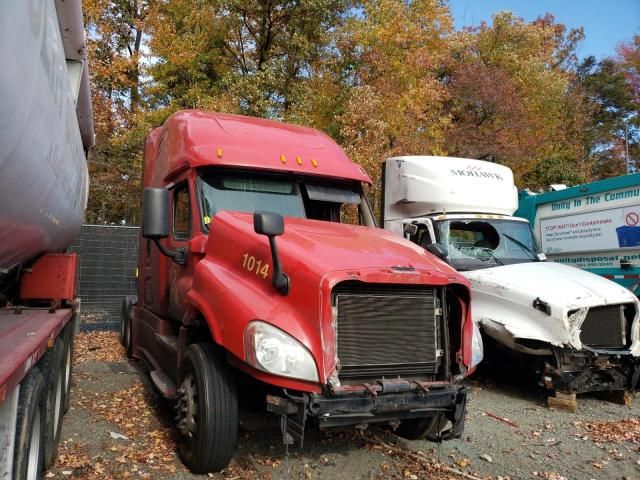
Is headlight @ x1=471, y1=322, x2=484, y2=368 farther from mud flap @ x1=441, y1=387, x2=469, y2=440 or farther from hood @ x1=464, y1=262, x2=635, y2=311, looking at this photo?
hood @ x1=464, y1=262, x2=635, y2=311

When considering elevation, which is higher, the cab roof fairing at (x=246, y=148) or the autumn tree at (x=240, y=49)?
the autumn tree at (x=240, y=49)

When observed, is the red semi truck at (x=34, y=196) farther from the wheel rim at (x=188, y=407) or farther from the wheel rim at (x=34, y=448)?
the wheel rim at (x=188, y=407)

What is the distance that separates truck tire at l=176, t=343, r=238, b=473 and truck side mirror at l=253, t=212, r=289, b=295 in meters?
0.87

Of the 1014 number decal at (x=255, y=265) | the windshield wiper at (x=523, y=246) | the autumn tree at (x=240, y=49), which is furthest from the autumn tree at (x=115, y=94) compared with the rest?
the 1014 number decal at (x=255, y=265)

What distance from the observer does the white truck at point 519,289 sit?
635cm

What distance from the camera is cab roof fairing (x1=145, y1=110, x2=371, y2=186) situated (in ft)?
17.2

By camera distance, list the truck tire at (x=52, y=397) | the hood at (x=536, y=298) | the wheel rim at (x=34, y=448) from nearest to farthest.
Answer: the wheel rim at (x=34, y=448) → the truck tire at (x=52, y=397) → the hood at (x=536, y=298)

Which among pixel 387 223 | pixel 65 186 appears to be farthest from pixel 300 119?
pixel 65 186

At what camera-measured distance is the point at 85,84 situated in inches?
222

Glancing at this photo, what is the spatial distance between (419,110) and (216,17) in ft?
22.7

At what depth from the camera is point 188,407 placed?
14.2 ft

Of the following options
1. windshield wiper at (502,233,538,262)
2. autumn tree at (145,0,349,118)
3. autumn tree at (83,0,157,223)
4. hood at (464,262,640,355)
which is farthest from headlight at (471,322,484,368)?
autumn tree at (83,0,157,223)

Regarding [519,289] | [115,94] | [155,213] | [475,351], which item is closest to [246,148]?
[155,213]

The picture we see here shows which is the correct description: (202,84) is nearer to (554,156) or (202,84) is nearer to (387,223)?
(387,223)
